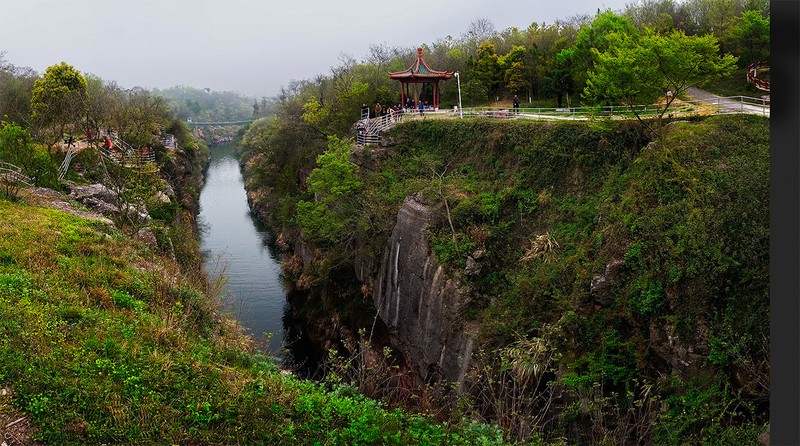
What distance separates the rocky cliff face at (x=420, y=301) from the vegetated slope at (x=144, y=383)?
830cm

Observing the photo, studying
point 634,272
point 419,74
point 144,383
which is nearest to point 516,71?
point 419,74

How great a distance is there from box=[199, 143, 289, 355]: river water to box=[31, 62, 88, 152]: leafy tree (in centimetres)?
1095

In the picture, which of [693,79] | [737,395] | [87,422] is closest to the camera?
[87,422]

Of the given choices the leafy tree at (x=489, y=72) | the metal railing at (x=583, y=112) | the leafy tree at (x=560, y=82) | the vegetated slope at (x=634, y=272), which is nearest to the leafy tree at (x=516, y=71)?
the leafy tree at (x=489, y=72)

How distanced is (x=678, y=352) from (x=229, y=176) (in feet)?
244

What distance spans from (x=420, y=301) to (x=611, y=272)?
8661mm

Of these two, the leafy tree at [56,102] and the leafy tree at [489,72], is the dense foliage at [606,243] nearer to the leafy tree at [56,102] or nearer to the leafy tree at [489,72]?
the leafy tree at [489,72]

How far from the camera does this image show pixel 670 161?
15.9 m

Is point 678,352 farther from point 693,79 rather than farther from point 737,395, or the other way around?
point 693,79

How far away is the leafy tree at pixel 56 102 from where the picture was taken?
34.2 meters

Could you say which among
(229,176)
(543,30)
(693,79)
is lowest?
(229,176)

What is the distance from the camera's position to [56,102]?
3450 centimetres

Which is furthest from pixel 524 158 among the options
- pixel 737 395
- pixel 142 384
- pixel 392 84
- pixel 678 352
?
pixel 392 84

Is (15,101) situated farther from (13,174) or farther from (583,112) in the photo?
(583,112)
